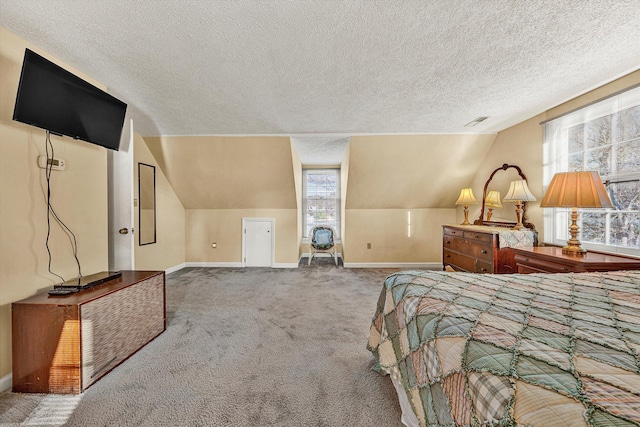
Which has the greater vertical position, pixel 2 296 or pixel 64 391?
pixel 2 296

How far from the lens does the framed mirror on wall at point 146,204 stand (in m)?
3.92

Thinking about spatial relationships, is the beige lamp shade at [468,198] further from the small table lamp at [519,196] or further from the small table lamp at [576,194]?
the small table lamp at [576,194]

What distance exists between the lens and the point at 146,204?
405 centimetres

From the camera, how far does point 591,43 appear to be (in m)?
1.77

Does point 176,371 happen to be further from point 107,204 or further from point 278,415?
point 107,204

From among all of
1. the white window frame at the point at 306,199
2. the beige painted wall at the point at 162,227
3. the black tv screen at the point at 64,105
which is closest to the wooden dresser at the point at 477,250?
the white window frame at the point at 306,199

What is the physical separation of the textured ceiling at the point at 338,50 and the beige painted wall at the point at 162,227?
1305mm

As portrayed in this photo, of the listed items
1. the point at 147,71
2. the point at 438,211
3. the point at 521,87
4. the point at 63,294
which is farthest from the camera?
the point at 438,211

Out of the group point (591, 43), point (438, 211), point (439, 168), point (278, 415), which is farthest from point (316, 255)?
point (591, 43)

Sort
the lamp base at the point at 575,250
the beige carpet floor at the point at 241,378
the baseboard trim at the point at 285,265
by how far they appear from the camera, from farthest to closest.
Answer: the baseboard trim at the point at 285,265 < the lamp base at the point at 575,250 < the beige carpet floor at the point at 241,378

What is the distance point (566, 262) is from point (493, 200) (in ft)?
6.09

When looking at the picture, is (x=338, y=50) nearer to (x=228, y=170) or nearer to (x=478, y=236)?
(x=478, y=236)

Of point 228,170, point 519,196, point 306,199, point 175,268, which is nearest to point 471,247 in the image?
point 519,196

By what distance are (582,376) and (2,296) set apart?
2918mm
